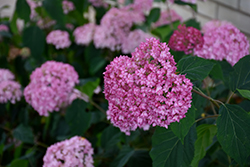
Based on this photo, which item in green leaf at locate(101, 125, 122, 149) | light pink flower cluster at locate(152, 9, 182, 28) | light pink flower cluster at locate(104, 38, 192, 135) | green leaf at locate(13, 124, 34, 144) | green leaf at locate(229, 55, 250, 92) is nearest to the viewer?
light pink flower cluster at locate(104, 38, 192, 135)

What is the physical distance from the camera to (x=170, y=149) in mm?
521

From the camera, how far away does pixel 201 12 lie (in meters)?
1.95

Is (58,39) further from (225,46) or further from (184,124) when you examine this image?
(184,124)

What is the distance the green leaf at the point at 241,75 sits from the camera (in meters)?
0.55

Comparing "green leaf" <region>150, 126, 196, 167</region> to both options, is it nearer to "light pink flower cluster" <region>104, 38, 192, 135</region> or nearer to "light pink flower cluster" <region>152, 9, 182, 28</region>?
"light pink flower cluster" <region>104, 38, 192, 135</region>

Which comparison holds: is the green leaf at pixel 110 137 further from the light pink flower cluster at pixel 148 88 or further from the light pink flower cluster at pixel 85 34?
the light pink flower cluster at pixel 85 34

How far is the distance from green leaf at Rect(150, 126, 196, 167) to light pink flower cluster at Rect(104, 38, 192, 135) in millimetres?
78

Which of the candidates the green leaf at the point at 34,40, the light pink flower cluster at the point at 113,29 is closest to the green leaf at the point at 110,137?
the light pink flower cluster at the point at 113,29

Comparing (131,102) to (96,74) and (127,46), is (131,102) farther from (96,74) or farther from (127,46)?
(96,74)

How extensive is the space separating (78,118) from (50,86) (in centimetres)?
15

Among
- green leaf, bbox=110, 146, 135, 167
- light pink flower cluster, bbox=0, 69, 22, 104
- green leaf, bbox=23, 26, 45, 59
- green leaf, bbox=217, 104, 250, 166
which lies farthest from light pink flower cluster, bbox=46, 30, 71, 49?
green leaf, bbox=217, 104, 250, 166

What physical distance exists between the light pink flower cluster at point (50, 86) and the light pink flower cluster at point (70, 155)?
0.61ft

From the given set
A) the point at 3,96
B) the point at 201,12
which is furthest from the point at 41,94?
the point at 201,12

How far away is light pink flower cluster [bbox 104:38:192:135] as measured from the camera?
0.43 metres
